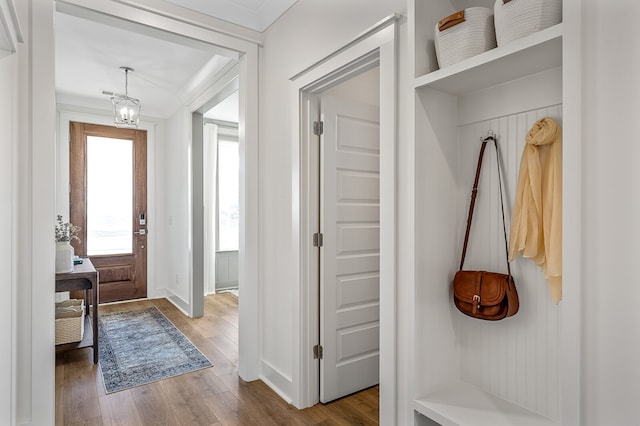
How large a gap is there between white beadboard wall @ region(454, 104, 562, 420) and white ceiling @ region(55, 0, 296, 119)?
1.71 m

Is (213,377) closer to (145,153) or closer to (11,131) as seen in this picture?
→ (11,131)

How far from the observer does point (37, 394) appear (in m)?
1.87

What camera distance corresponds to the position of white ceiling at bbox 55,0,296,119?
2514 mm

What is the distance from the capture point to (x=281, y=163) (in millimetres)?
2516

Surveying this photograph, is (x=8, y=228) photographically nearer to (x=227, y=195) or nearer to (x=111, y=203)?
(x=111, y=203)

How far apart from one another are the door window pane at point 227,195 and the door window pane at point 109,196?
1258 mm

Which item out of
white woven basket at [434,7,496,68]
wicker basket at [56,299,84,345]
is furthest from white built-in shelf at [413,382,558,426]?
wicker basket at [56,299,84,345]

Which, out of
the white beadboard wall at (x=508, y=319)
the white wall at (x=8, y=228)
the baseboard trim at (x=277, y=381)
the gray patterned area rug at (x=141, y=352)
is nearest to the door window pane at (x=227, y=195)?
the gray patterned area rug at (x=141, y=352)

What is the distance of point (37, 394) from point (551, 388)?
230cm

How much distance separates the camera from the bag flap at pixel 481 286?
50.5 inches

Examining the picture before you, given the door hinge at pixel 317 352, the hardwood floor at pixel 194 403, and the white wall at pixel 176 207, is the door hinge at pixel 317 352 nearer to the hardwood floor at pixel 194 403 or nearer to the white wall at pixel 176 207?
the hardwood floor at pixel 194 403

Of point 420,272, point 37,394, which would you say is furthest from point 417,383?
point 37,394

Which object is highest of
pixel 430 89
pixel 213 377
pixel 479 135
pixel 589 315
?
pixel 430 89

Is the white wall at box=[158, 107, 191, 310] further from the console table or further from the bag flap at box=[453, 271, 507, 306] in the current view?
the bag flap at box=[453, 271, 507, 306]
